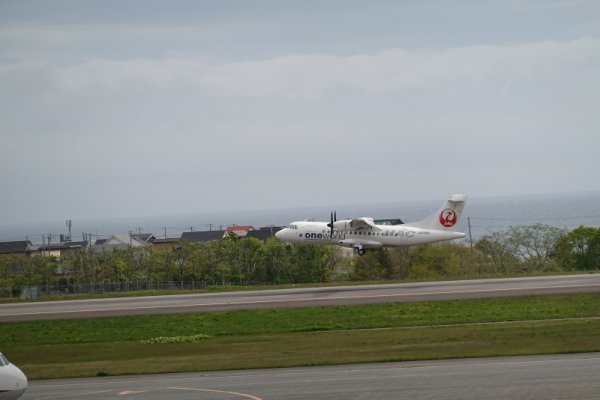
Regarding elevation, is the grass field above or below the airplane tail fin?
below

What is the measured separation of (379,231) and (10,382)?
51.2m

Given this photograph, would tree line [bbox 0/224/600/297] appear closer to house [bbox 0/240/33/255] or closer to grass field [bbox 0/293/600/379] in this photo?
grass field [bbox 0/293/600/379]

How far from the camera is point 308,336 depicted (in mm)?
43500

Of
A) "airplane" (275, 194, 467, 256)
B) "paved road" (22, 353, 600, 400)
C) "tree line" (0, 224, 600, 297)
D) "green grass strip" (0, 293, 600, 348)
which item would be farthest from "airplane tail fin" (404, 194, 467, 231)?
"paved road" (22, 353, 600, 400)

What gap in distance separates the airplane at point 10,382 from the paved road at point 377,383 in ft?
9.91

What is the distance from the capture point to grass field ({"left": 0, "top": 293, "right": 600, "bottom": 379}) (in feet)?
116

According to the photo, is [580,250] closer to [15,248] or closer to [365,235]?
[365,235]

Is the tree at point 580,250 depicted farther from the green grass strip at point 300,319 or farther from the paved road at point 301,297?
the green grass strip at point 300,319

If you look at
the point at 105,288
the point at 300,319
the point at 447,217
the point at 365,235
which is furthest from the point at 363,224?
the point at 105,288

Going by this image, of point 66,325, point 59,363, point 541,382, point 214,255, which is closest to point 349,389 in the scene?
point 541,382

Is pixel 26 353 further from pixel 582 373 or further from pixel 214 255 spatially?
pixel 214 255

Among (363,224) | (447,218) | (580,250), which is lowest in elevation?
(580,250)

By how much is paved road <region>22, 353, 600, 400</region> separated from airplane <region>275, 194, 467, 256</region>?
38.8m

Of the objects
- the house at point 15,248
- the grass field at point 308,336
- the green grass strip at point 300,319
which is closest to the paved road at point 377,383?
the grass field at point 308,336
